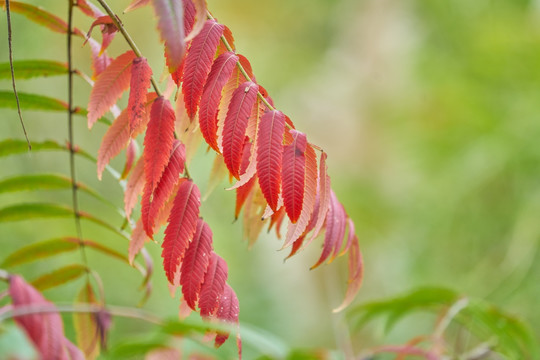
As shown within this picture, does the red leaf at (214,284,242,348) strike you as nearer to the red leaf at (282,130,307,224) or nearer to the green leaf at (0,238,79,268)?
the red leaf at (282,130,307,224)

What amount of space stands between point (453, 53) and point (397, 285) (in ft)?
7.43

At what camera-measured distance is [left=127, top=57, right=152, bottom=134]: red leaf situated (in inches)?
20.6

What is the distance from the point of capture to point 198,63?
1.68ft

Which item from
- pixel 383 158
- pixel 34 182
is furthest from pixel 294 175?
pixel 383 158

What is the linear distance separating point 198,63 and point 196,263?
0.18m

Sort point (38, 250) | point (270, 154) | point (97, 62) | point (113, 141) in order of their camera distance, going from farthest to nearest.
→ point (38, 250), point (97, 62), point (113, 141), point (270, 154)

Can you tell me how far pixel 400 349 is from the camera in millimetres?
751

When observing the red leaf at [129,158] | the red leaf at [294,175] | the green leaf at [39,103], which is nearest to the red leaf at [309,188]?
the red leaf at [294,175]

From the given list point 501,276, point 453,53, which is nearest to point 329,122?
point 453,53

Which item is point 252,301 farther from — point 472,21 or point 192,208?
point 192,208

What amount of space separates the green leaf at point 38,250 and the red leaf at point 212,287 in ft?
1.06

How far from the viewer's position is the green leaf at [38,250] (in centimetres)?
80

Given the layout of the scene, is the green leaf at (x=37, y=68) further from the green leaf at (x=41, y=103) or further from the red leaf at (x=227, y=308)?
the red leaf at (x=227, y=308)

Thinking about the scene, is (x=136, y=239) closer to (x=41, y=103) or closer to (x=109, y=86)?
(x=109, y=86)
